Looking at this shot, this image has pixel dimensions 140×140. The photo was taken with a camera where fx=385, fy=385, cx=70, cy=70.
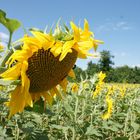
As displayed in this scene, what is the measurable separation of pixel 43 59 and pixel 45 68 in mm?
27

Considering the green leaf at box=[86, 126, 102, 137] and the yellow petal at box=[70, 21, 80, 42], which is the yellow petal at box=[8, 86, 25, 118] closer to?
the yellow petal at box=[70, 21, 80, 42]

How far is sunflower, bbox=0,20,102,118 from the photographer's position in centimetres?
103


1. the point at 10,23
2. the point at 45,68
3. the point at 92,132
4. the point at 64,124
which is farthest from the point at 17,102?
the point at 64,124

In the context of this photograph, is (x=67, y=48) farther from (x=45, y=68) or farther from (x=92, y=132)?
(x=92, y=132)

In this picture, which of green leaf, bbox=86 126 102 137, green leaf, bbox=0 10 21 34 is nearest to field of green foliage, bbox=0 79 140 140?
green leaf, bbox=86 126 102 137

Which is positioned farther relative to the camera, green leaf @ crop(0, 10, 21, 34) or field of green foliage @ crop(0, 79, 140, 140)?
field of green foliage @ crop(0, 79, 140, 140)

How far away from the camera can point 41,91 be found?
3.80 ft

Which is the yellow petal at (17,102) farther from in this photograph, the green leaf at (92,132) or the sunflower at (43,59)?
the green leaf at (92,132)

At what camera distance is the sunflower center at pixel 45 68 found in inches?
42.7

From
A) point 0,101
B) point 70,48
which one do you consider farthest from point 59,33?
point 0,101

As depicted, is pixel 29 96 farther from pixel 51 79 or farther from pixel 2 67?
pixel 2 67

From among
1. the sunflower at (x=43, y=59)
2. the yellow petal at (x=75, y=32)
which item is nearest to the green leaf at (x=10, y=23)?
the sunflower at (x=43, y=59)

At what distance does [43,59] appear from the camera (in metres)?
1.09

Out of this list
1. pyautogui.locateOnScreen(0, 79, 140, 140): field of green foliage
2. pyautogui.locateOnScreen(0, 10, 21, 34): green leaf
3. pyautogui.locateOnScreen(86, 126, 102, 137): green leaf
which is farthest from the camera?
pyautogui.locateOnScreen(86, 126, 102, 137): green leaf
